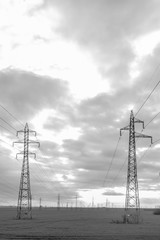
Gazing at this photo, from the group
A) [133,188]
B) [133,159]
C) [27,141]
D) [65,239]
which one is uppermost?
[27,141]

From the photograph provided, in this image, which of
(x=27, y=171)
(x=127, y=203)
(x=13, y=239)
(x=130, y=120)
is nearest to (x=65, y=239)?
(x=13, y=239)

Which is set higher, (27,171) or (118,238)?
(27,171)

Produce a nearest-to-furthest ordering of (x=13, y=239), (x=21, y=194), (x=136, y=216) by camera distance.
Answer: (x=13, y=239), (x=136, y=216), (x=21, y=194)

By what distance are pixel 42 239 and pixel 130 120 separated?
32.9 m

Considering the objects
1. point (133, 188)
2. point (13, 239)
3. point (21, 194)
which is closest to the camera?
point (13, 239)

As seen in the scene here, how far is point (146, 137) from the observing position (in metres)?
66.8

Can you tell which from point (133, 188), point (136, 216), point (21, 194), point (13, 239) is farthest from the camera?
point (21, 194)

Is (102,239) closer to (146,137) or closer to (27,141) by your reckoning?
(146,137)

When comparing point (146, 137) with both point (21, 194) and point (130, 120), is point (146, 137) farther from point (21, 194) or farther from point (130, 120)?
point (21, 194)

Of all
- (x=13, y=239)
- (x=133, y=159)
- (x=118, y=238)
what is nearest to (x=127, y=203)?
(x=133, y=159)

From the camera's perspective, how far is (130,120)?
67.6 metres

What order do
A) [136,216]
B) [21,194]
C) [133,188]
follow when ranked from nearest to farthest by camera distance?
[133,188] < [136,216] < [21,194]

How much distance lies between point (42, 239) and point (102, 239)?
19.1 ft

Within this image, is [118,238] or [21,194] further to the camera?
[21,194]
